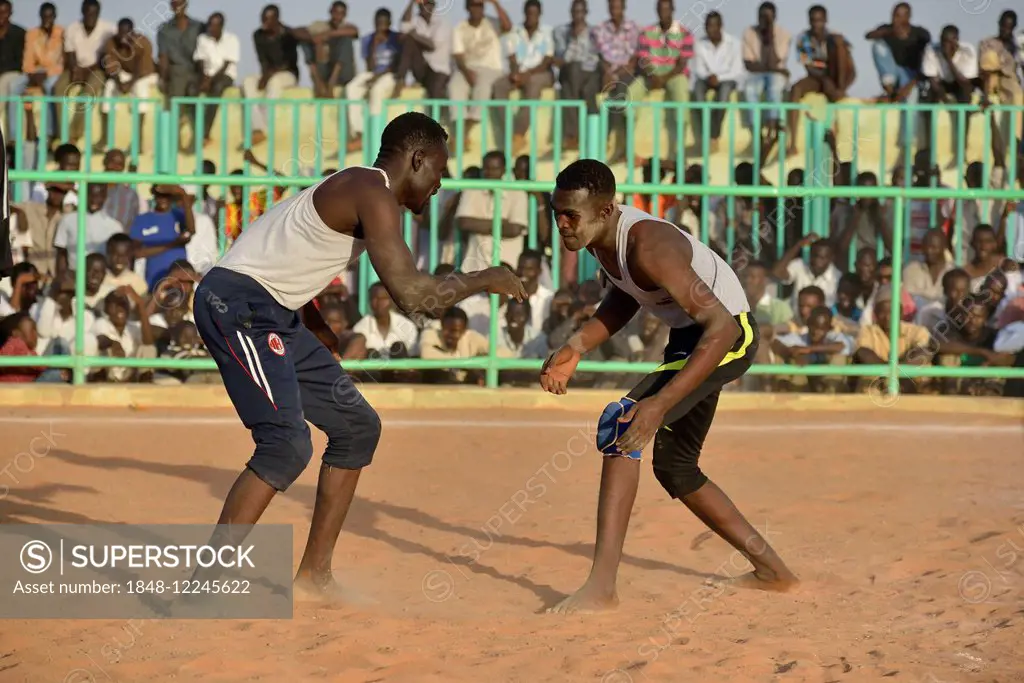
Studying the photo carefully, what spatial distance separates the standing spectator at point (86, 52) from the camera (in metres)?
14.7

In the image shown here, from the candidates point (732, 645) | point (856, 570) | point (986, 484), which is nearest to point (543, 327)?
point (986, 484)

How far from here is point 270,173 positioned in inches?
512

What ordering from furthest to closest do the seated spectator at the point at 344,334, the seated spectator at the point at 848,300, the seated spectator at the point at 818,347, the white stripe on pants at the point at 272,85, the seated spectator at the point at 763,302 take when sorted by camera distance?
the white stripe on pants at the point at 272,85 < the seated spectator at the point at 848,300 < the seated spectator at the point at 763,302 < the seated spectator at the point at 818,347 < the seated spectator at the point at 344,334

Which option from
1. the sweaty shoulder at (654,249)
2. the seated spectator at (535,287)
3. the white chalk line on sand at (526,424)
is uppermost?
the sweaty shoulder at (654,249)

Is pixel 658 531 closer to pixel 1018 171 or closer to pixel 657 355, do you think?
pixel 657 355

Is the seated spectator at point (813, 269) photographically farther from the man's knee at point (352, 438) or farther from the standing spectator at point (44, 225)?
the man's knee at point (352, 438)

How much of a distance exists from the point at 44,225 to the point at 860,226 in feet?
22.5

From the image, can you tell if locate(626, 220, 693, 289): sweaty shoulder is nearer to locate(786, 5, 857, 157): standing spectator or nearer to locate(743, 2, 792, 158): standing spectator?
locate(743, 2, 792, 158): standing spectator

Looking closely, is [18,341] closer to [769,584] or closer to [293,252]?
[293,252]

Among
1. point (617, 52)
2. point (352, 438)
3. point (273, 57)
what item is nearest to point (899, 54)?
point (617, 52)

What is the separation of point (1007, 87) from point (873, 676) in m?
11.0

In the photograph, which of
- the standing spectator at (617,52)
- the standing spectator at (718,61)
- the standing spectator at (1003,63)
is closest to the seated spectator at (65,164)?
the standing spectator at (617,52)

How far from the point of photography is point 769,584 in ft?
19.3

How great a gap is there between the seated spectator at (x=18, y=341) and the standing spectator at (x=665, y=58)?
6.08m
